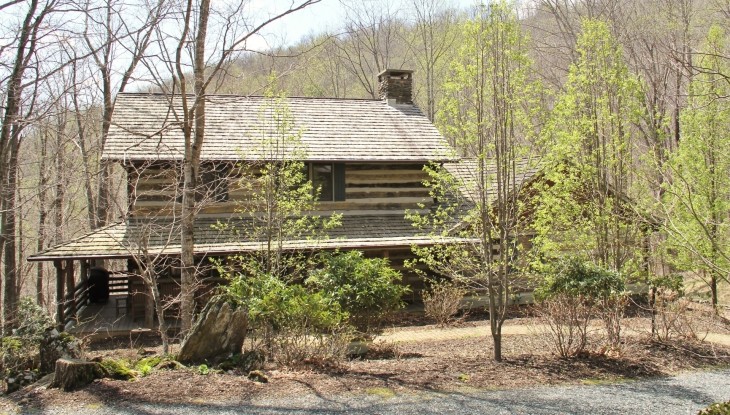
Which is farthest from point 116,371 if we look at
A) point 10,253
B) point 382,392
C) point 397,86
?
point 397,86

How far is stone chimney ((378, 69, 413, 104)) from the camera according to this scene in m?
21.0

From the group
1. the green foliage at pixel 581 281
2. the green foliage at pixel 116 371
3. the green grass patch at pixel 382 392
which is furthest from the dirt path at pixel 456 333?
the green foliage at pixel 116 371

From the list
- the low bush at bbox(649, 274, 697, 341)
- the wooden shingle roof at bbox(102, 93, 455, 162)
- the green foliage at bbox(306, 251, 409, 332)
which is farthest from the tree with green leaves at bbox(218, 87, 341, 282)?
the low bush at bbox(649, 274, 697, 341)

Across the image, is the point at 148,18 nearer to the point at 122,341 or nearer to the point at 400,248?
the point at 122,341

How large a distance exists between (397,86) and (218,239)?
30.6 ft

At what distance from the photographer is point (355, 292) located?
11.4 meters

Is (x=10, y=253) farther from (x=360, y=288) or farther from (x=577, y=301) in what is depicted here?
(x=577, y=301)

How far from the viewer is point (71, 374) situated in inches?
300

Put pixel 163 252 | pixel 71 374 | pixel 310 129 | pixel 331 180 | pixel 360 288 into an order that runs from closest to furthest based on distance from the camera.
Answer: pixel 71 374 < pixel 360 288 < pixel 163 252 < pixel 331 180 < pixel 310 129

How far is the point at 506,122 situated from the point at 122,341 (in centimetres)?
1038

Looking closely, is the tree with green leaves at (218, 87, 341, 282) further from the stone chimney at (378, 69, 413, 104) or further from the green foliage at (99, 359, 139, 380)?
the stone chimney at (378, 69, 413, 104)

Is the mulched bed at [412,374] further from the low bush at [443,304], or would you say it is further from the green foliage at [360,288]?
the low bush at [443,304]

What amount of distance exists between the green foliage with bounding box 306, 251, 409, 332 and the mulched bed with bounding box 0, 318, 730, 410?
70 centimetres

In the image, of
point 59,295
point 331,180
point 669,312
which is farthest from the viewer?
point 331,180
